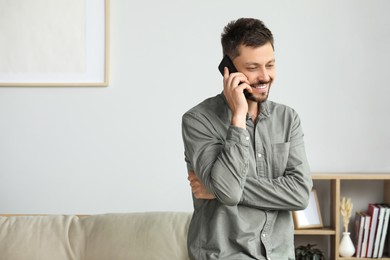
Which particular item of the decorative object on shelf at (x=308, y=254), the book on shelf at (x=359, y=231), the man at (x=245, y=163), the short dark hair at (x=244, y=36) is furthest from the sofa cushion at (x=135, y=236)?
the short dark hair at (x=244, y=36)

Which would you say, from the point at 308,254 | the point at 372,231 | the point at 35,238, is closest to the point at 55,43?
the point at 35,238

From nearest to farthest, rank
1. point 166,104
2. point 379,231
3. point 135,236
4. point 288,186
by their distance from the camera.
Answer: point 288,186 < point 135,236 < point 379,231 < point 166,104

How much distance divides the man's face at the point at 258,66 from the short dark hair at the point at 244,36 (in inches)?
0.6

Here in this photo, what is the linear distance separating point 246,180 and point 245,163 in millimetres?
99

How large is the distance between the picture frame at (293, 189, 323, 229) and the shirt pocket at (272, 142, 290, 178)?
5.23 ft

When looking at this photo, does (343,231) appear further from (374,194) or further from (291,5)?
(291,5)

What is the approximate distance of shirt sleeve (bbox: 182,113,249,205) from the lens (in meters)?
2.10

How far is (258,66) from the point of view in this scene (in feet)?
7.23

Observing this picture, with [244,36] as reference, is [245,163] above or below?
below

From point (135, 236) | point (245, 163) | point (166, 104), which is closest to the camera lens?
point (245, 163)

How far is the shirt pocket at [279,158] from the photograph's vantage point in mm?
2256

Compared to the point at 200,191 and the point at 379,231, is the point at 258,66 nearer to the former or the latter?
the point at 200,191

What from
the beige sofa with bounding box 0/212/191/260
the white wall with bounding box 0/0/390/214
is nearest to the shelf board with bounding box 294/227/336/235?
the white wall with bounding box 0/0/390/214

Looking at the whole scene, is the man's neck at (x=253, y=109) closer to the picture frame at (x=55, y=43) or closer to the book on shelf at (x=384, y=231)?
the book on shelf at (x=384, y=231)
